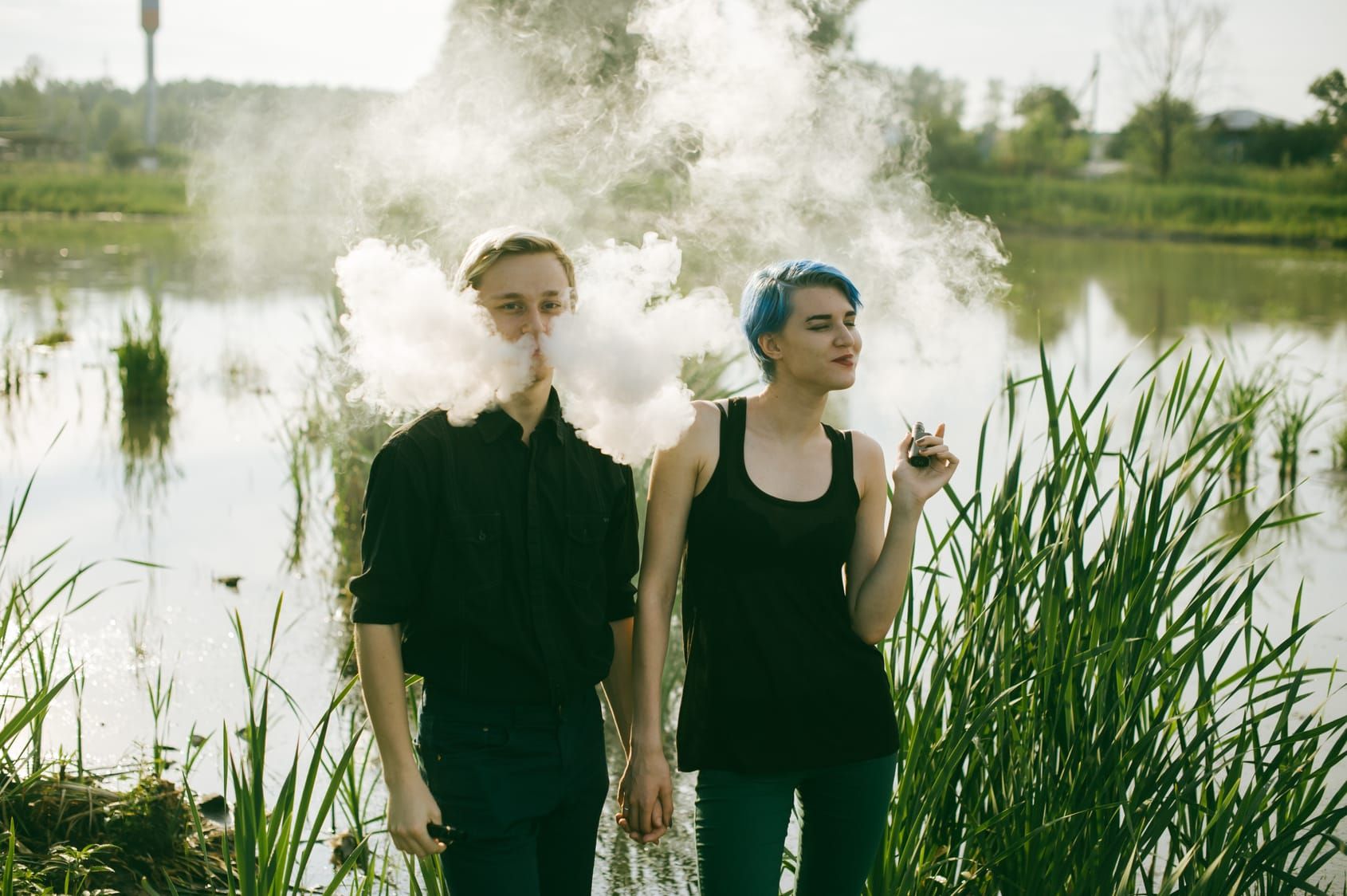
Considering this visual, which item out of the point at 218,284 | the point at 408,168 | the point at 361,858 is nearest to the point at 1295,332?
the point at 408,168

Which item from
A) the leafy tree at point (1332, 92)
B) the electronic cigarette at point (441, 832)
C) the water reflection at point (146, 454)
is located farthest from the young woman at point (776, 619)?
the leafy tree at point (1332, 92)

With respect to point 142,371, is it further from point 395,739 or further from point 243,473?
point 395,739

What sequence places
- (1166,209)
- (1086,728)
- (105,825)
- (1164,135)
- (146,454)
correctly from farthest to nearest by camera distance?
(1164,135) → (1166,209) → (146,454) → (105,825) → (1086,728)

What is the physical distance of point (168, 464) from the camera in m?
8.52

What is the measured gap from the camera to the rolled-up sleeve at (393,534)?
70.7 inches

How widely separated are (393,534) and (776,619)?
683 millimetres

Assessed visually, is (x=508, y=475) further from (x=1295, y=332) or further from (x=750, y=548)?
(x=1295, y=332)

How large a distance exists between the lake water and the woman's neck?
Answer: 22.6 inches

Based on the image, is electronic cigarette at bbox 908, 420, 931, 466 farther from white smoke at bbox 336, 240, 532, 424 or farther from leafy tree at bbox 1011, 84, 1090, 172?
leafy tree at bbox 1011, 84, 1090, 172

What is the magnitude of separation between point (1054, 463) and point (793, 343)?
2.54ft

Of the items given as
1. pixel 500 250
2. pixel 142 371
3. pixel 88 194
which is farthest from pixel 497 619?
pixel 88 194

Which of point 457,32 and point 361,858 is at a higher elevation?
point 457,32

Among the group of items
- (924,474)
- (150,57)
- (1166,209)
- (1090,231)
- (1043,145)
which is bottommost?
(924,474)

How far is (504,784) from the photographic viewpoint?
1.82m
